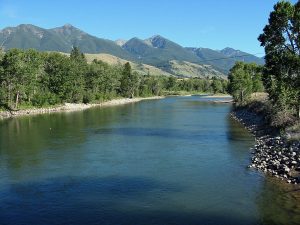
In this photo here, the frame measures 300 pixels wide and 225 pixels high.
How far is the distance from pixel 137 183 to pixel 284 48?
29.9 meters

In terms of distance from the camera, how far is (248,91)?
120562 millimetres

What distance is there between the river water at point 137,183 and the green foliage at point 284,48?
29.7 feet

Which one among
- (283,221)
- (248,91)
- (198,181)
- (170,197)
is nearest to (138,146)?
(198,181)

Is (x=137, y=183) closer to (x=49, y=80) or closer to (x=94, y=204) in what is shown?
(x=94, y=204)

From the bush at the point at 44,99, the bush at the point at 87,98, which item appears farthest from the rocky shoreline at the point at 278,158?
the bush at the point at 87,98

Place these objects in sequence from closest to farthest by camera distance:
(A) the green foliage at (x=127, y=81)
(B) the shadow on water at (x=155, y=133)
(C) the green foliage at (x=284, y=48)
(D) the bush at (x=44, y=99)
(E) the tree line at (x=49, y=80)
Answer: (C) the green foliage at (x=284, y=48) → (B) the shadow on water at (x=155, y=133) → (E) the tree line at (x=49, y=80) → (D) the bush at (x=44, y=99) → (A) the green foliage at (x=127, y=81)

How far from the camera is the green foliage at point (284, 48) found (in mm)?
49062

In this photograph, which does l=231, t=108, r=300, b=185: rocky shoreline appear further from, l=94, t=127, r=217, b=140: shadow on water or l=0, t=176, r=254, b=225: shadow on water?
l=94, t=127, r=217, b=140: shadow on water

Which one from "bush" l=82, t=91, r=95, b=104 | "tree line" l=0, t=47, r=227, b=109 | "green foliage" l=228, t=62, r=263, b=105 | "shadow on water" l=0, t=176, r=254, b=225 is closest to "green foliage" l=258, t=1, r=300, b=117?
"shadow on water" l=0, t=176, r=254, b=225

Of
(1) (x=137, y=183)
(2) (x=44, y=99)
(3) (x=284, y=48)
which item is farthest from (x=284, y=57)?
(2) (x=44, y=99)

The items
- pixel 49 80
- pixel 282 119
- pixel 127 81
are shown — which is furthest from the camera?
pixel 127 81

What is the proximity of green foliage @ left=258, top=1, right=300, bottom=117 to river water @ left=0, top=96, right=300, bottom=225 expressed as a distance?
29.7 feet

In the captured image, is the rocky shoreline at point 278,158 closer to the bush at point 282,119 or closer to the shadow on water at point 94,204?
Result: the bush at point 282,119

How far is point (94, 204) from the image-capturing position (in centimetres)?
2803
